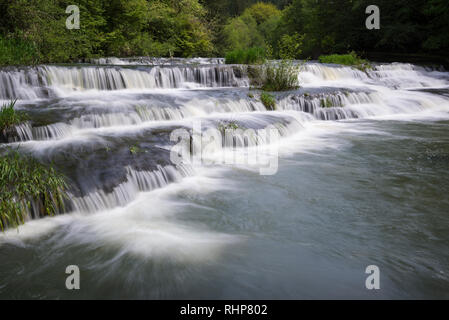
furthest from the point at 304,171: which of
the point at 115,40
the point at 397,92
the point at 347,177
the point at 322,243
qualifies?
the point at 115,40

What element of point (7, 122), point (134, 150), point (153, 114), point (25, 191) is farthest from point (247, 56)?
point (25, 191)

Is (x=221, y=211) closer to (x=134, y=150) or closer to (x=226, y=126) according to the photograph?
(x=134, y=150)

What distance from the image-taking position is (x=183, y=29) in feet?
80.9

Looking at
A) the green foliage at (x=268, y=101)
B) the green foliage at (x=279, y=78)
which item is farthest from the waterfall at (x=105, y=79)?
the green foliage at (x=268, y=101)

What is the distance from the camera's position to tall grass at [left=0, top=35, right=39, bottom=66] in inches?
428

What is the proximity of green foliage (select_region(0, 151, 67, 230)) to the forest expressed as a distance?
8.43 metres

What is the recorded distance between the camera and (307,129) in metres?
8.92

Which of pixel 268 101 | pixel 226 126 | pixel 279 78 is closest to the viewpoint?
pixel 226 126

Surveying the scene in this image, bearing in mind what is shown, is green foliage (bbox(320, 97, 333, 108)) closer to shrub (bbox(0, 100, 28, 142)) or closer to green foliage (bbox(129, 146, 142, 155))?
green foliage (bbox(129, 146, 142, 155))

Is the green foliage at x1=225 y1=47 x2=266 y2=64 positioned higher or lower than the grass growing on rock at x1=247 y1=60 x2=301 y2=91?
higher

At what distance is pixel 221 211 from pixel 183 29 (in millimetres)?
22822

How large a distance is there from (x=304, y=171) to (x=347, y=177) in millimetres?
704

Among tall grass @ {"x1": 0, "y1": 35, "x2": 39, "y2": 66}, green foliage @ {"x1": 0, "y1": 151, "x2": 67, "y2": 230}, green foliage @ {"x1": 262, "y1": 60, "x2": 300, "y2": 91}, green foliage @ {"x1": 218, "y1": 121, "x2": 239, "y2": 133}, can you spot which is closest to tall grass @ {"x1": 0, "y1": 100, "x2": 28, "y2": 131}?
green foliage @ {"x1": 0, "y1": 151, "x2": 67, "y2": 230}

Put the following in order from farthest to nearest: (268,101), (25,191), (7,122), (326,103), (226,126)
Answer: (326,103)
(268,101)
(226,126)
(7,122)
(25,191)
